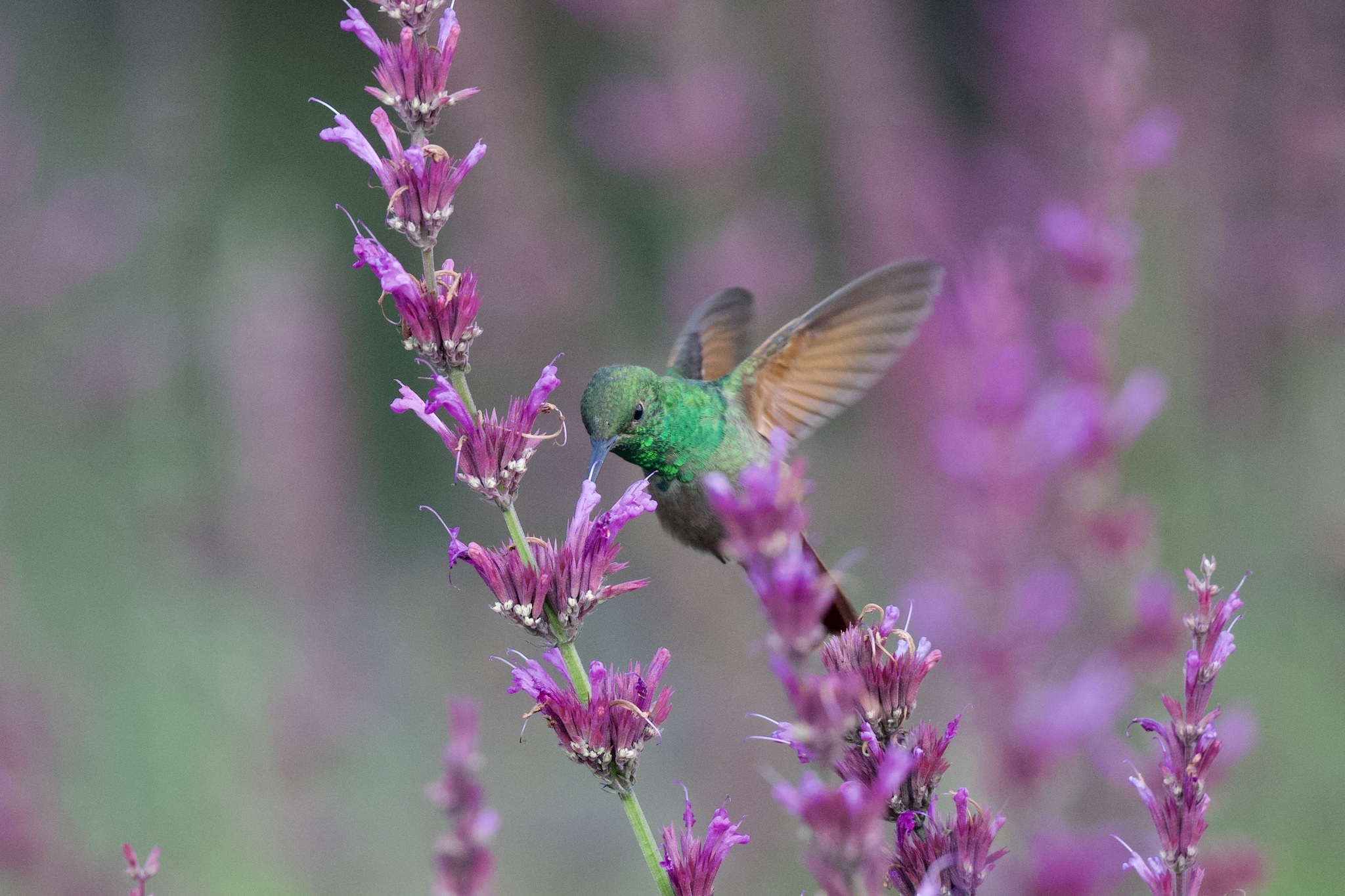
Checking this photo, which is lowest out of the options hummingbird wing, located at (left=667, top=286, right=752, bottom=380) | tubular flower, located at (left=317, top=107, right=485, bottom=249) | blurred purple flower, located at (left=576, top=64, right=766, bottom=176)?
tubular flower, located at (left=317, top=107, right=485, bottom=249)

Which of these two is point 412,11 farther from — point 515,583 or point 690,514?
point 690,514

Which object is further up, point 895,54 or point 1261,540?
point 895,54

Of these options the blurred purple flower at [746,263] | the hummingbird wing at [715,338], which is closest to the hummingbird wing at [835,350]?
the hummingbird wing at [715,338]

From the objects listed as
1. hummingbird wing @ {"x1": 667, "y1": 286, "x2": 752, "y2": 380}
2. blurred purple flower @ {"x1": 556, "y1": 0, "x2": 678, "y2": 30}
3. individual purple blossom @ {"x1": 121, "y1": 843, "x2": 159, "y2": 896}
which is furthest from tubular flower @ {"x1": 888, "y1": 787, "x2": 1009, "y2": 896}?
blurred purple flower @ {"x1": 556, "y1": 0, "x2": 678, "y2": 30}

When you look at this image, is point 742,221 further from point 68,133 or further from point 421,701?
point 68,133

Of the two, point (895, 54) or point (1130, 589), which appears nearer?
point (1130, 589)

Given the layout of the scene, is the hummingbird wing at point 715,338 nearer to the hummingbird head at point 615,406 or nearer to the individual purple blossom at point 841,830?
the hummingbird head at point 615,406

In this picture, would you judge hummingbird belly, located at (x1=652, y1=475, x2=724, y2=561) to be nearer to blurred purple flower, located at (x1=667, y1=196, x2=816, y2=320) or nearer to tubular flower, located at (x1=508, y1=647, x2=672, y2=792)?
tubular flower, located at (x1=508, y1=647, x2=672, y2=792)

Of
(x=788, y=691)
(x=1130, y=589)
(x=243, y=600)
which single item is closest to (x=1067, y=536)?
(x=1130, y=589)
